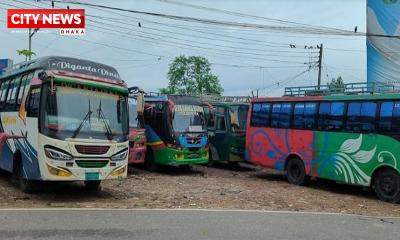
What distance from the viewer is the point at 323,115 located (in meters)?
16.0

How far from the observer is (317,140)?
53.2 feet

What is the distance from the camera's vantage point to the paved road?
28.5ft

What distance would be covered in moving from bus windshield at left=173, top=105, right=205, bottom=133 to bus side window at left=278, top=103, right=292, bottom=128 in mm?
3086

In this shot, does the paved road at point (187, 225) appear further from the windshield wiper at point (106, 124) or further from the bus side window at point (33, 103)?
the bus side window at point (33, 103)

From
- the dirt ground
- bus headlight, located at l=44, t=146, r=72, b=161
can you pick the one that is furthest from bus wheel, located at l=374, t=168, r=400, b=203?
bus headlight, located at l=44, t=146, r=72, b=161

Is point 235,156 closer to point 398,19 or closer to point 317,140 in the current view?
point 317,140

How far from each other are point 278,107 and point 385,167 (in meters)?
4.79

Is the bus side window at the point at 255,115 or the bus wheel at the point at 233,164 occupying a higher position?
the bus side window at the point at 255,115

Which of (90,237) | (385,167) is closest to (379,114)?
(385,167)

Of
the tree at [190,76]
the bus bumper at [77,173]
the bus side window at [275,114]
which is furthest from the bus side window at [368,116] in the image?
the tree at [190,76]

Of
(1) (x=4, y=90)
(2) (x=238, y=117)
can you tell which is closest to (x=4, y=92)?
(1) (x=4, y=90)

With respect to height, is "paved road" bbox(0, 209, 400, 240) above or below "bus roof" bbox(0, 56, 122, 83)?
below

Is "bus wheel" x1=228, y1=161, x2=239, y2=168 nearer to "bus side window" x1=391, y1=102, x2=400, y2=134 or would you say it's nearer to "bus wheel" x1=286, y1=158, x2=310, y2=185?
"bus wheel" x1=286, y1=158, x2=310, y2=185

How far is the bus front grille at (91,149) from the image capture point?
38.9 ft
